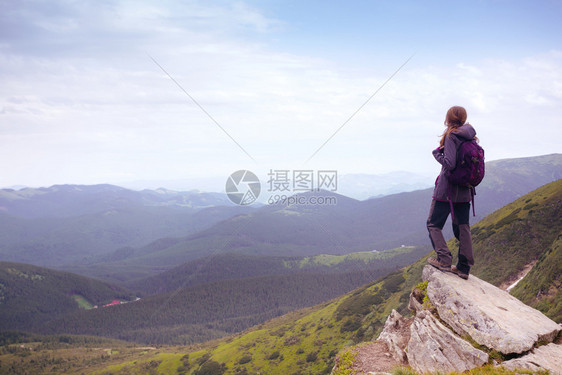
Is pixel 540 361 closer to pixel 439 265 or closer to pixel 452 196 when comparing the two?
pixel 439 265

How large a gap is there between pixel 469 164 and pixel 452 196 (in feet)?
4.96

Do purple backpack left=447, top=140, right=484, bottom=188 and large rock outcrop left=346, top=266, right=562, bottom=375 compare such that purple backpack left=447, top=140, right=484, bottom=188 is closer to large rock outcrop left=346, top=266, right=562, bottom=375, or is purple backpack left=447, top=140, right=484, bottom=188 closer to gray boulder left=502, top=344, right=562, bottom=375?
large rock outcrop left=346, top=266, right=562, bottom=375

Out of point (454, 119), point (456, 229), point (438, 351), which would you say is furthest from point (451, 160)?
point (438, 351)

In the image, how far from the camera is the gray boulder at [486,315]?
459 inches

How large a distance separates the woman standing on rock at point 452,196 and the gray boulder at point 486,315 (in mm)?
1045

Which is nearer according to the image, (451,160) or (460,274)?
(451,160)

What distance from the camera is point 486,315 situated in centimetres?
1236

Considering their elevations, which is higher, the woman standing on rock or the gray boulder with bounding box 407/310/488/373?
the woman standing on rock

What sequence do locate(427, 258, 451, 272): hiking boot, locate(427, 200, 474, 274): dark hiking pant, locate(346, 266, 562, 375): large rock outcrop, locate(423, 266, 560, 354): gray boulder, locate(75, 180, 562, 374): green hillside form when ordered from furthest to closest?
1. locate(75, 180, 562, 374): green hillside
2. locate(427, 258, 451, 272): hiking boot
3. locate(427, 200, 474, 274): dark hiking pant
4. locate(423, 266, 560, 354): gray boulder
5. locate(346, 266, 562, 375): large rock outcrop

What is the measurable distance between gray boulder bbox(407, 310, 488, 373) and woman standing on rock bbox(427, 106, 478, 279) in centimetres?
312

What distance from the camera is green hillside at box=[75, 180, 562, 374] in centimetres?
4397

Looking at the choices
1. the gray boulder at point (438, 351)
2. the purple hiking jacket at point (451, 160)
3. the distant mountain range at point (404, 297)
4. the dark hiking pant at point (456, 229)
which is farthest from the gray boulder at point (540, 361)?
the distant mountain range at point (404, 297)

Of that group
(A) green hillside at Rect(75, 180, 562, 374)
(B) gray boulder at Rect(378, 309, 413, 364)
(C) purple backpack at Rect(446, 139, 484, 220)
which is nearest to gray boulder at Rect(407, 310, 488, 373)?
(B) gray boulder at Rect(378, 309, 413, 364)

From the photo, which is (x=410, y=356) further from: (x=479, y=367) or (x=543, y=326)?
(x=543, y=326)
